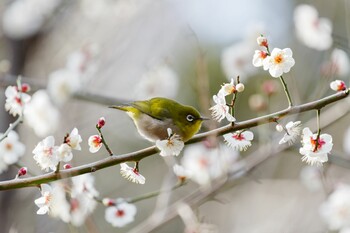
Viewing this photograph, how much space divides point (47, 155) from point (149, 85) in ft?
9.50

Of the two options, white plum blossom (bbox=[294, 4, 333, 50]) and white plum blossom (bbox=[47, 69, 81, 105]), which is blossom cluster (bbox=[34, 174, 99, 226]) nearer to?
white plum blossom (bbox=[47, 69, 81, 105])

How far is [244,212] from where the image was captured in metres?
5.85

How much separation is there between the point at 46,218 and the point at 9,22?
285 cm

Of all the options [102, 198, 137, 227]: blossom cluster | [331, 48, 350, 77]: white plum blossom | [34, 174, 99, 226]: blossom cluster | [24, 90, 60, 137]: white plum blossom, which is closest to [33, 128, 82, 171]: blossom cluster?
[34, 174, 99, 226]: blossom cluster

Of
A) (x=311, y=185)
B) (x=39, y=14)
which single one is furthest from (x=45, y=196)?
(x=39, y=14)

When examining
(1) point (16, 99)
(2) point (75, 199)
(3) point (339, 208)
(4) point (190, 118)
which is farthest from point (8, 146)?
(3) point (339, 208)

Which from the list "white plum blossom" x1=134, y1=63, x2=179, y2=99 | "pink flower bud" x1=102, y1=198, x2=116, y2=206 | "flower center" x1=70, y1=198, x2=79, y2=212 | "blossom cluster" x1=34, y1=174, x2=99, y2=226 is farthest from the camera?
"white plum blossom" x1=134, y1=63, x2=179, y2=99

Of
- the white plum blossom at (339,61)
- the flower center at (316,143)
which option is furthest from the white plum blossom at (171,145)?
the white plum blossom at (339,61)

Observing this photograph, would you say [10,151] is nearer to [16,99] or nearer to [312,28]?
[16,99]

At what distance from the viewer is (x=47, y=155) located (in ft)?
7.46

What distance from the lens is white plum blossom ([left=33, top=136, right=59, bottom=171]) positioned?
7.39 feet

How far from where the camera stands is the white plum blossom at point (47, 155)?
2.25 m

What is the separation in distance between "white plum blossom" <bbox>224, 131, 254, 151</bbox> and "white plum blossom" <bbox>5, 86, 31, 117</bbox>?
0.94 m

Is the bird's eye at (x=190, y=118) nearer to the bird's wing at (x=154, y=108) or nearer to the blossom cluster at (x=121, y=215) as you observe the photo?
the bird's wing at (x=154, y=108)
